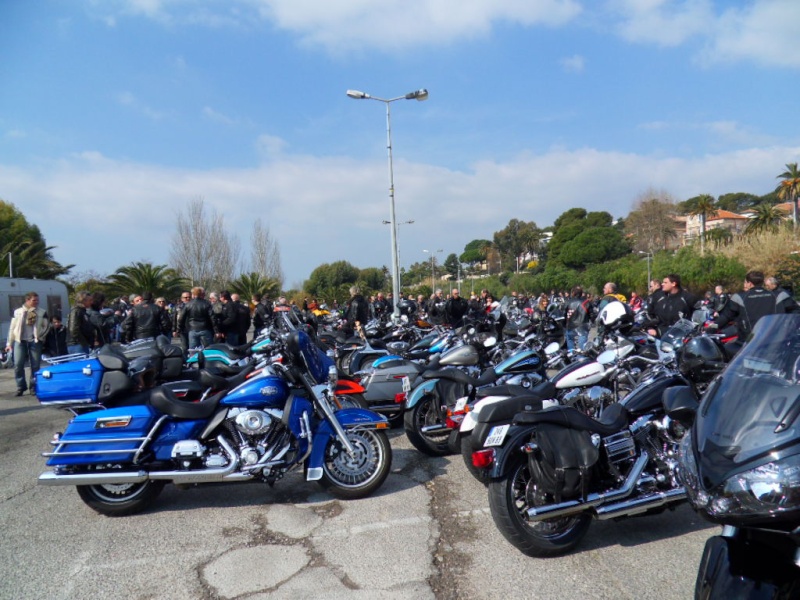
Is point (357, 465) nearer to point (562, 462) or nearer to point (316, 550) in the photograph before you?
point (316, 550)

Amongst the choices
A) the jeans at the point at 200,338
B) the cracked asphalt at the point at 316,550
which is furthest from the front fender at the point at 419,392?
the jeans at the point at 200,338

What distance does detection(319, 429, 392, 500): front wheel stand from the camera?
14.6 ft

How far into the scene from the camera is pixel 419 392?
5566 millimetres

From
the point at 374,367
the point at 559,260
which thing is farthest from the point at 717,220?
Answer: the point at 374,367

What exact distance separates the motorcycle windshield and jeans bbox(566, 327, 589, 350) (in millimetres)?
9698

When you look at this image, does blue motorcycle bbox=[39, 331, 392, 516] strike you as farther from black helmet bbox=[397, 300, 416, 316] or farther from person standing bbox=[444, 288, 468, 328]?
black helmet bbox=[397, 300, 416, 316]

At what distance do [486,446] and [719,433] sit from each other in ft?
5.57

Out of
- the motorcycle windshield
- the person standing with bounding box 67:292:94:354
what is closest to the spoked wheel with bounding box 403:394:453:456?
the motorcycle windshield

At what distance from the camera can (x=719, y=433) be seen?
6.56ft

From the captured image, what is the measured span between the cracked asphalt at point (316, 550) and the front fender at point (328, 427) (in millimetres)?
335

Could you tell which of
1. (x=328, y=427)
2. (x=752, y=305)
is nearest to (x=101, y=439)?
(x=328, y=427)

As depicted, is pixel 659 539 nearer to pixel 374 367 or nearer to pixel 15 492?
pixel 374 367

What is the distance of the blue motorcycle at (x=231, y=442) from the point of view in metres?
4.12

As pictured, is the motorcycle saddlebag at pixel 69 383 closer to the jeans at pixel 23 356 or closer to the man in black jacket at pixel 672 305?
the jeans at pixel 23 356
